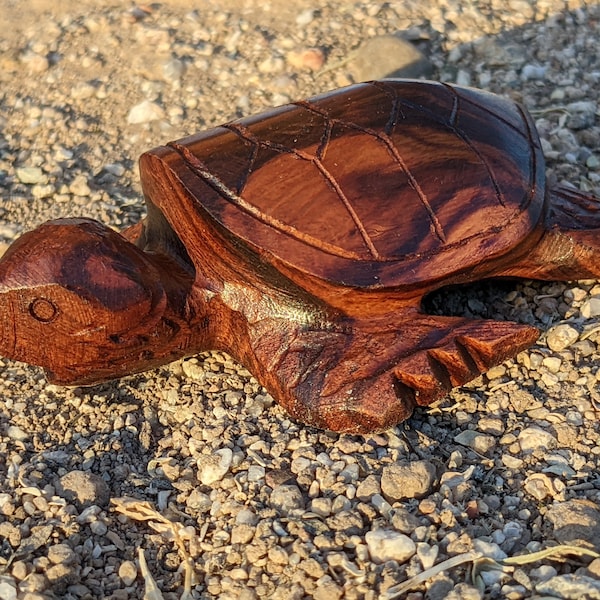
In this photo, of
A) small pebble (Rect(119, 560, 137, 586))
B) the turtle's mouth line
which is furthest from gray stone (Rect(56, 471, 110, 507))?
the turtle's mouth line

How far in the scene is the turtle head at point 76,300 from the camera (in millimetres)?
2051

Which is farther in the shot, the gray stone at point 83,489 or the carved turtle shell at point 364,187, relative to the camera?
the carved turtle shell at point 364,187

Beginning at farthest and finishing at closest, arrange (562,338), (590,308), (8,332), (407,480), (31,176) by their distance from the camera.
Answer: (31,176) < (590,308) < (562,338) < (8,332) < (407,480)

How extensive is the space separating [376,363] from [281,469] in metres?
0.38

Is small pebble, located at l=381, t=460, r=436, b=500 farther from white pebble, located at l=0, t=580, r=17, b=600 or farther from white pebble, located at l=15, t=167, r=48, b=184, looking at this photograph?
white pebble, located at l=15, t=167, r=48, b=184

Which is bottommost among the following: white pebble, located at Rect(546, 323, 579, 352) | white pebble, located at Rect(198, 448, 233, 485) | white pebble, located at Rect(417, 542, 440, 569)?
white pebble, located at Rect(198, 448, 233, 485)

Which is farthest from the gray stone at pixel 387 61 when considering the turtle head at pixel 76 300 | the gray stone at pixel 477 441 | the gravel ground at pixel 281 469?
the gray stone at pixel 477 441

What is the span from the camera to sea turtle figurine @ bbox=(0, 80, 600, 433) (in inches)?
83.6

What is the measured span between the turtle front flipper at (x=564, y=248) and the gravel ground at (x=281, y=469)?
0.30ft

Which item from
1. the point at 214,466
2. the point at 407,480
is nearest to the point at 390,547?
the point at 407,480

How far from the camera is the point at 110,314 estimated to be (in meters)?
2.11

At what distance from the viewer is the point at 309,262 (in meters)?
2.12

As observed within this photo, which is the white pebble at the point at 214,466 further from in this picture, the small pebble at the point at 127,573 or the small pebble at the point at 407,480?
the small pebble at the point at 407,480

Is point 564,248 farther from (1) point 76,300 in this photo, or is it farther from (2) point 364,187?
(1) point 76,300
